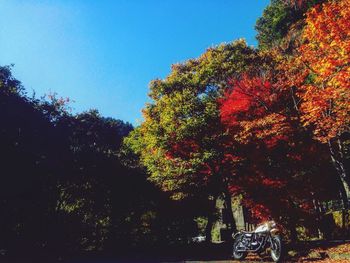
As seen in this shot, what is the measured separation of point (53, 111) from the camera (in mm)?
20422

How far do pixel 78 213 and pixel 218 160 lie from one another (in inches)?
387

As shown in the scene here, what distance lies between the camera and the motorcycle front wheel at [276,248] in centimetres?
1110

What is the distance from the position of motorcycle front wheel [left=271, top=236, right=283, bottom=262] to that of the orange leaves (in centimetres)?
549

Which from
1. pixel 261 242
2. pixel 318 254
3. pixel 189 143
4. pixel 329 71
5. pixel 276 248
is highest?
pixel 329 71

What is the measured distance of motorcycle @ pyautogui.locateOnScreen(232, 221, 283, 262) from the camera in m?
11.4

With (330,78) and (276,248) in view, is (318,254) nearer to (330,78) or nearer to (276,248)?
(276,248)

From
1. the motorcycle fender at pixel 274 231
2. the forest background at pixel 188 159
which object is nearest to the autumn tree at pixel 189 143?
the forest background at pixel 188 159

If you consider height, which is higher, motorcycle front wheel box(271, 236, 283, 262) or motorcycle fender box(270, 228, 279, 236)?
motorcycle fender box(270, 228, 279, 236)

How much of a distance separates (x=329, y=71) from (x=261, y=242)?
831 centimetres

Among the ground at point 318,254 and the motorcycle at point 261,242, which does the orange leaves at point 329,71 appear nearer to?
the ground at point 318,254

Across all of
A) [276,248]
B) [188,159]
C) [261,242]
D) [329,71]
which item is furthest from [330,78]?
[188,159]

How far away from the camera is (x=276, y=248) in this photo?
11.4m

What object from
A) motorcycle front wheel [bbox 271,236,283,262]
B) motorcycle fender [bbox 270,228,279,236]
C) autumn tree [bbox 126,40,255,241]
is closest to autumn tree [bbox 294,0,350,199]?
motorcycle fender [bbox 270,228,279,236]

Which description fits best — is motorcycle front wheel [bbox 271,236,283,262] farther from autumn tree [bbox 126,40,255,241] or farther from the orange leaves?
autumn tree [bbox 126,40,255,241]
